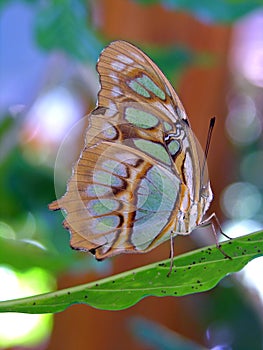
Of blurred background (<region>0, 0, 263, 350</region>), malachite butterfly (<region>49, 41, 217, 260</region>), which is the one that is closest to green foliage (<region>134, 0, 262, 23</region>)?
blurred background (<region>0, 0, 263, 350</region>)

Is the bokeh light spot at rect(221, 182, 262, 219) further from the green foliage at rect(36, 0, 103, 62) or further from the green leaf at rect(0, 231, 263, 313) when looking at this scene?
the green leaf at rect(0, 231, 263, 313)

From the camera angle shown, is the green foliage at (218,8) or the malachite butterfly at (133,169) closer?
the malachite butterfly at (133,169)

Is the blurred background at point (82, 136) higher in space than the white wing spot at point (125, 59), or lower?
lower

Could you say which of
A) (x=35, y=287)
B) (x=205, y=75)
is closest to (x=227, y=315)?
(x=35, y=287)

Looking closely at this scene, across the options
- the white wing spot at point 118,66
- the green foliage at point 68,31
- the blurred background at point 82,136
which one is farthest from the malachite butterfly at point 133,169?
the green foliage at point 68,31

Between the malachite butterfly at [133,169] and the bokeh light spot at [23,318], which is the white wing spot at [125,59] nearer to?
the malachite butterfly at [133,169]

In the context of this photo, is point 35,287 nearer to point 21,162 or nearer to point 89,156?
point 21,162
